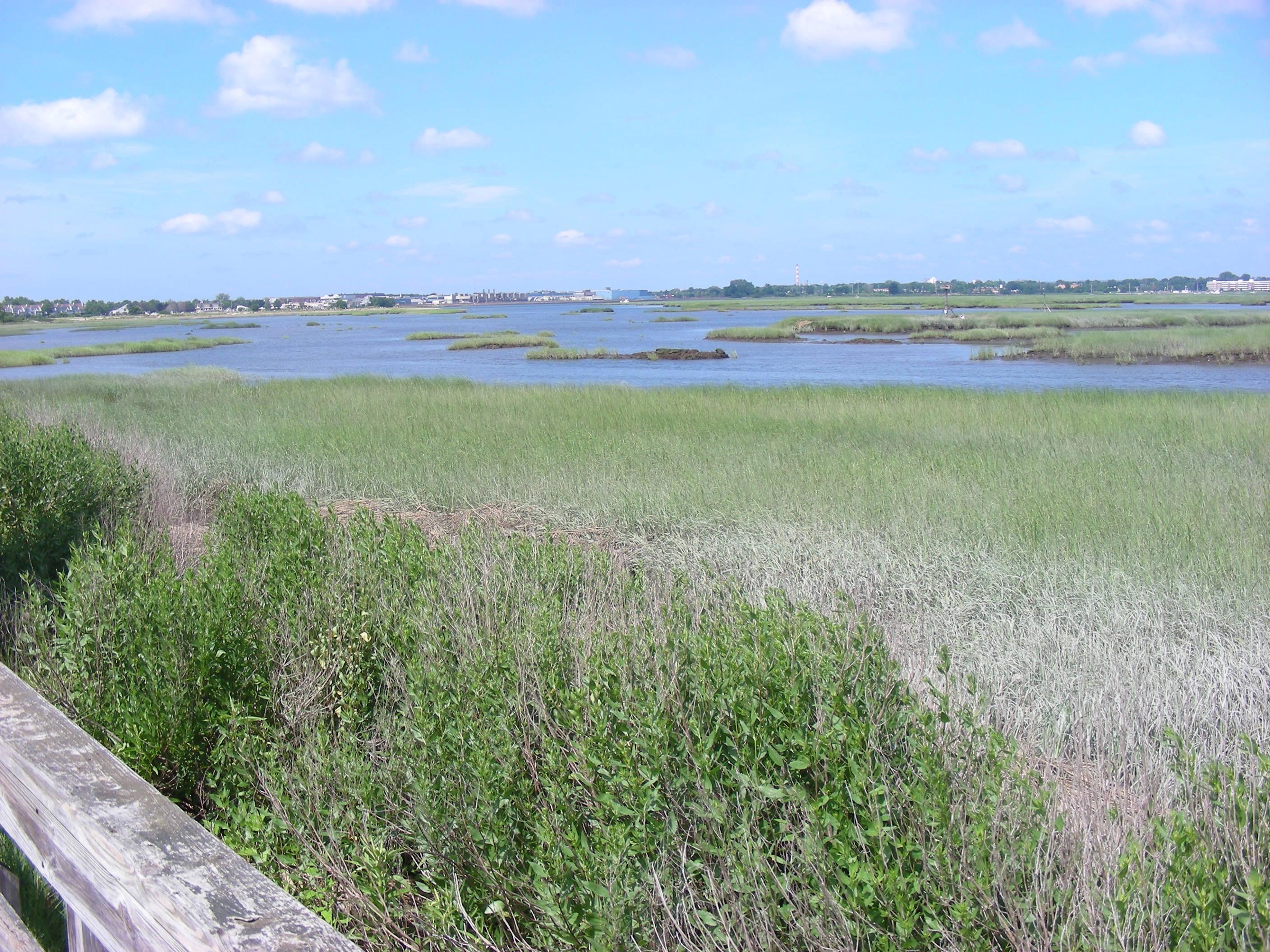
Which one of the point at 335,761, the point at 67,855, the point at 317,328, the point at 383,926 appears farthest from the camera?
the point at 317,328

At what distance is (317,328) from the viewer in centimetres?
11256

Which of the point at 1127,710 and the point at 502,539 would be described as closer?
the point at 1127,710

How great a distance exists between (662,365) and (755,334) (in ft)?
80.2

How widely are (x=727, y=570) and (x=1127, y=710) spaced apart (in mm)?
3184

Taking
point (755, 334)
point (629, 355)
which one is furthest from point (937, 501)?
point (755, 334)

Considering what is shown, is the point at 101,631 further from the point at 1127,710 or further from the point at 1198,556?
the point at 1198,556

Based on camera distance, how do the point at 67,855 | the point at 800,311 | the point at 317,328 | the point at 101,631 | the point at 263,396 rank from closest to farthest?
the point at 67,855 < the point at 101,631 < the point at 263,396 < the point at 317,328 < the point at 800,311

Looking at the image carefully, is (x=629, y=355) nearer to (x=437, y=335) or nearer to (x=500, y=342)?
(x=500, y=342)

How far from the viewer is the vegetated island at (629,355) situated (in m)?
50.1

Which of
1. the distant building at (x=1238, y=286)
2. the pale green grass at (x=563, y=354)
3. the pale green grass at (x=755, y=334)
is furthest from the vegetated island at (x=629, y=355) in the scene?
the distant building at (x=1238, y=286)

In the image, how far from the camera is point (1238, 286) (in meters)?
199

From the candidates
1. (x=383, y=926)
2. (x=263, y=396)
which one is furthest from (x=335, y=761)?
(x=263, y=396)

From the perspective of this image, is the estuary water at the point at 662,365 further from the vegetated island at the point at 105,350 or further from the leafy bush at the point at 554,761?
the leafy bush at the point at 554,761

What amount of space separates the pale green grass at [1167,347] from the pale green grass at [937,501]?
78.5 ft
